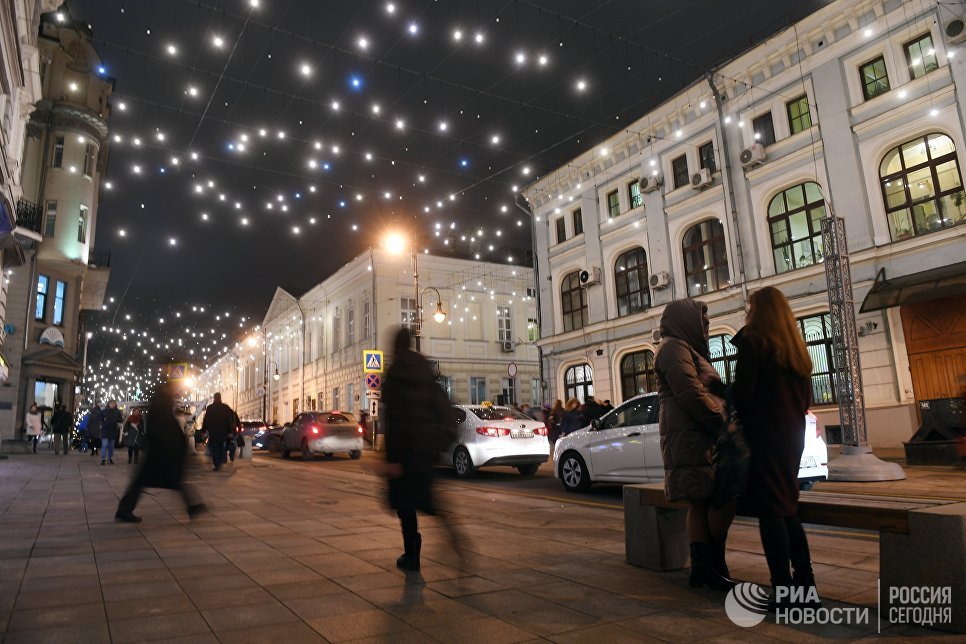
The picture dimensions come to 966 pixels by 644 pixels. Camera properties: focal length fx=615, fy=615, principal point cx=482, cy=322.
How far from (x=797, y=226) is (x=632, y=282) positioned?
6834 millimetres

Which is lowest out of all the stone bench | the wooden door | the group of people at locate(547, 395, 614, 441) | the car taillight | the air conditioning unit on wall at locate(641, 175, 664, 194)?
the stone bench

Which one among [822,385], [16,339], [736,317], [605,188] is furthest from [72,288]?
[822,385]

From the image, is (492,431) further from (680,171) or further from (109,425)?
(680,171)

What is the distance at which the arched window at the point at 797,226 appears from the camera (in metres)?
18.6

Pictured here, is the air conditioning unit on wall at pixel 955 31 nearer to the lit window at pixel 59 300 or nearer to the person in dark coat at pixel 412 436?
the person in dark coat at pixel 412 436

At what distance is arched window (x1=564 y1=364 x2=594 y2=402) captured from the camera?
86.6 ft

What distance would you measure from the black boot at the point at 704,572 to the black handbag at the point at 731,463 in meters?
0.47

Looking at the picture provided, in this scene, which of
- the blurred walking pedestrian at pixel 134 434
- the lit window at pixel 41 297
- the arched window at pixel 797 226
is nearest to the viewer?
the arched window at pixel 797 226

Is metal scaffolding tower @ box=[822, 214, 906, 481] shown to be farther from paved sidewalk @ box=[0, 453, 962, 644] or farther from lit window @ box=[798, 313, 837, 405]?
lit window @ box=[798, 313, 837, 405]

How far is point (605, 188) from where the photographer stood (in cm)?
2569

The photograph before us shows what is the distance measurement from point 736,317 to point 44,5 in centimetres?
2494

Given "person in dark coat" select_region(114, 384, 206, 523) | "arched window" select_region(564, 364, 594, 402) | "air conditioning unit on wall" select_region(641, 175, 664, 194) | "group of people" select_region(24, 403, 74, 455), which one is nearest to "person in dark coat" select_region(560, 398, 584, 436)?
"arched window" select_region(564, 364, 594, 402)

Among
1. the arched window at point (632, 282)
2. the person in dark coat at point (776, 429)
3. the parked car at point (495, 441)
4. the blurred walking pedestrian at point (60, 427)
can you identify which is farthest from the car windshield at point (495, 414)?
the blurred walking pedestrian at point (60, 427)

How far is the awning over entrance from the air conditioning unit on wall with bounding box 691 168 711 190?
21.6ft
